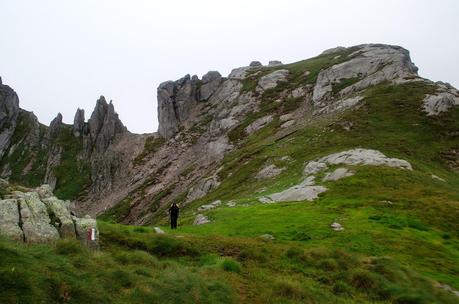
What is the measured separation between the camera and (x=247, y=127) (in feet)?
383

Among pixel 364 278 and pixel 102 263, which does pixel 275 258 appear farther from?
pixel 102 263

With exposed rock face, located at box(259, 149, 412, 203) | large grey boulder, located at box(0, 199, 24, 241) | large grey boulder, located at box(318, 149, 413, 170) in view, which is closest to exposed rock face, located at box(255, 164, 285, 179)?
exposed rock face, located at box(259, 149, 412, 203)

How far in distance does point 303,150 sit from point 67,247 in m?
58.1

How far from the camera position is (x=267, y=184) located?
2516 inches

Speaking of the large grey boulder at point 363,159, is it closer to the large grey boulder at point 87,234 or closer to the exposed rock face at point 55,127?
the large grey boulder at point 87,234

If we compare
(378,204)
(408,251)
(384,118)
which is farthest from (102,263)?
(384,118)

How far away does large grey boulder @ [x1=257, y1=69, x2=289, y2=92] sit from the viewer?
452 feet

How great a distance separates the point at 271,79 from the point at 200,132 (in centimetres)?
2908

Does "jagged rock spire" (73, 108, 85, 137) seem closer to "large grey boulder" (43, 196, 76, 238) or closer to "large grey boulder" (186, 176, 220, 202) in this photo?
"large grey boulder" (186, 176, 220, 202)

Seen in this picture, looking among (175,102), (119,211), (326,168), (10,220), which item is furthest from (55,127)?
(10,220)

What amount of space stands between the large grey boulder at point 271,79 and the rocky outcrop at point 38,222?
117 metres

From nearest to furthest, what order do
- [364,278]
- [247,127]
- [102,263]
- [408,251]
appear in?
[102,263] < [364,278] < [408,251] < [247,127]

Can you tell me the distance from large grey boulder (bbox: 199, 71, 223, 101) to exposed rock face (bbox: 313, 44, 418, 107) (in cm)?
4653

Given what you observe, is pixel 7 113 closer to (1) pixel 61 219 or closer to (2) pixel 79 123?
(2) pixel 79 123
